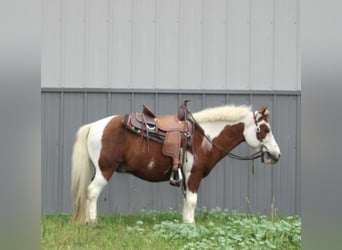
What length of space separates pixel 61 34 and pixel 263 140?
3068 mm

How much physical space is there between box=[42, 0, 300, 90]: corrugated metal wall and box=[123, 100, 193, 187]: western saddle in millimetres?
1411

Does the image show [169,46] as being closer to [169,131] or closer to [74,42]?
[74,42]

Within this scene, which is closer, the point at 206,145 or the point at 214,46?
the point at 206,145

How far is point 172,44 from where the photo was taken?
25.1 feet

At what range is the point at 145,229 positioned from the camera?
19.3 ft

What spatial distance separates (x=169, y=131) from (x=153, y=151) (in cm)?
29

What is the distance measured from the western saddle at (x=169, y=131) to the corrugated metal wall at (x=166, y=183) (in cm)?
132

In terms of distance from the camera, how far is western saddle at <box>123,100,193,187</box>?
20.1 ft

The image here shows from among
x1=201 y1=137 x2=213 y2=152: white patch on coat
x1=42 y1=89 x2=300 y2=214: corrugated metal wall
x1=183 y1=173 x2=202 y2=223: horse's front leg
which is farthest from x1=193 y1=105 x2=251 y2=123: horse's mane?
x1=42 y1=89 x2=300 y2=214: corrugated metal wall

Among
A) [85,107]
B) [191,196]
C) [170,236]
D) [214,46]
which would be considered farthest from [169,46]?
[170,236]

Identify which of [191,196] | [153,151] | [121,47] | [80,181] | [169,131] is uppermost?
[121,47]

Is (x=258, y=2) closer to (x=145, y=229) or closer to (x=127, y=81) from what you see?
(x=127, y=81)

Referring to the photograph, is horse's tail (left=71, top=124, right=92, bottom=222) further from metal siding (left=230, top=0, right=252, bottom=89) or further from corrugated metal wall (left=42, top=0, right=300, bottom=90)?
metal siding (left=230, top=0, right=252, bottom=89)
